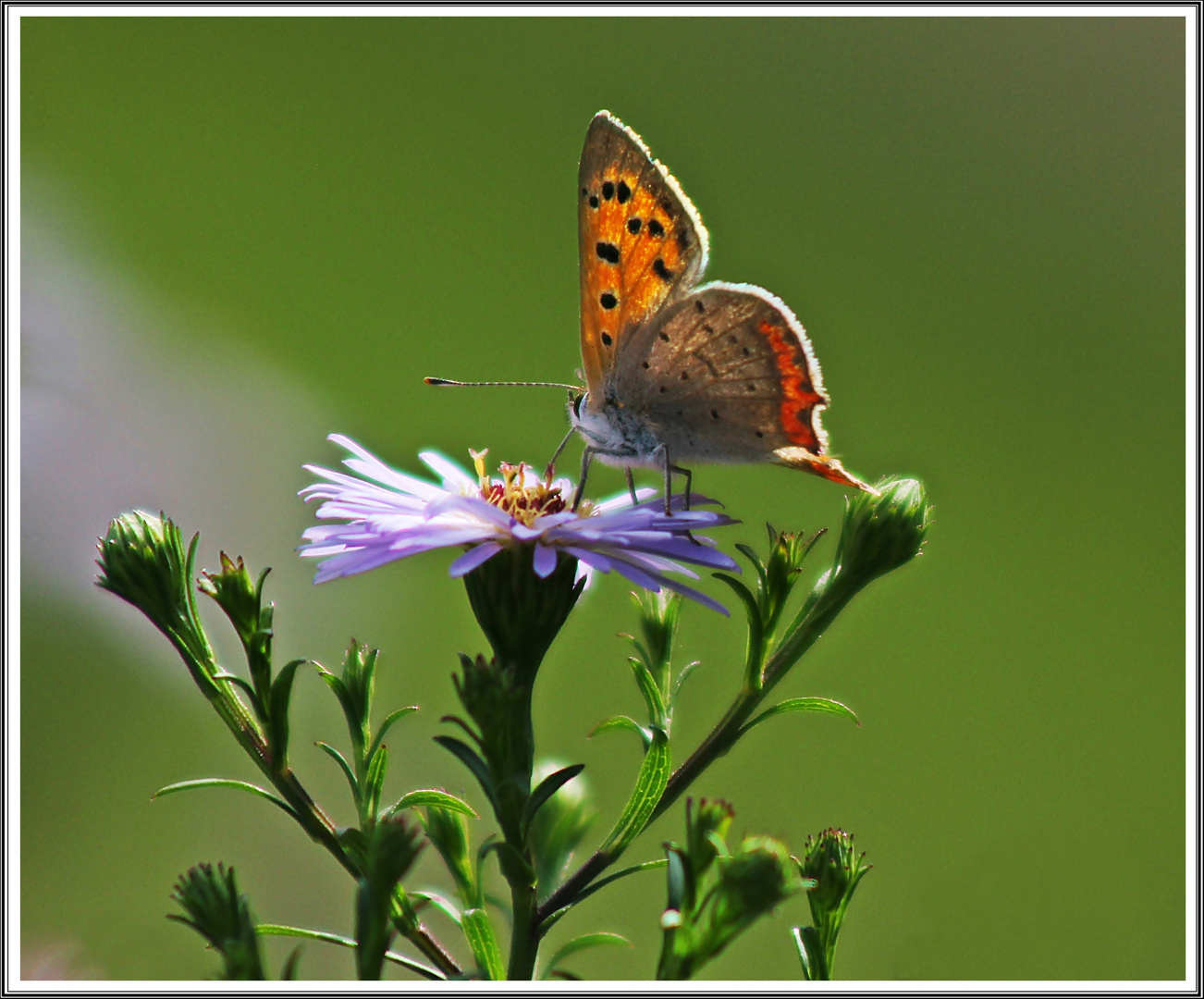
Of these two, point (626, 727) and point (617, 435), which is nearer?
point (626, 727)

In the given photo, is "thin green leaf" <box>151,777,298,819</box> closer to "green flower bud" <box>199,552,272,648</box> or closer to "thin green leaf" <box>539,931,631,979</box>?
"green flower bud" <box>199,552,272,648</box>

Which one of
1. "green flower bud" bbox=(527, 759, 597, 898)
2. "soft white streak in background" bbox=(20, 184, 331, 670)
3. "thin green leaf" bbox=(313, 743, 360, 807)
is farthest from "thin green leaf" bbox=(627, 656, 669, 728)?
"soft white streak in background" bbox=(20, 184, 331, 670)

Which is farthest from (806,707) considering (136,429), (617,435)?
(136,429)

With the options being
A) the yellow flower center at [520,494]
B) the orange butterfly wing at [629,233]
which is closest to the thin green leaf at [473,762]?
the yellow flower center at [520,494]

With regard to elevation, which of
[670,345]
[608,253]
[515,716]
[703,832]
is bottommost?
[703,832]

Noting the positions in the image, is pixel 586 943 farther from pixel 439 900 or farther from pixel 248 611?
pixel 248 611

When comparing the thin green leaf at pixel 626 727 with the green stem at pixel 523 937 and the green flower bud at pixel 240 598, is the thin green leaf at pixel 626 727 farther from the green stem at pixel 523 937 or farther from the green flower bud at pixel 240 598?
the green flower bud at pixel 240 598
